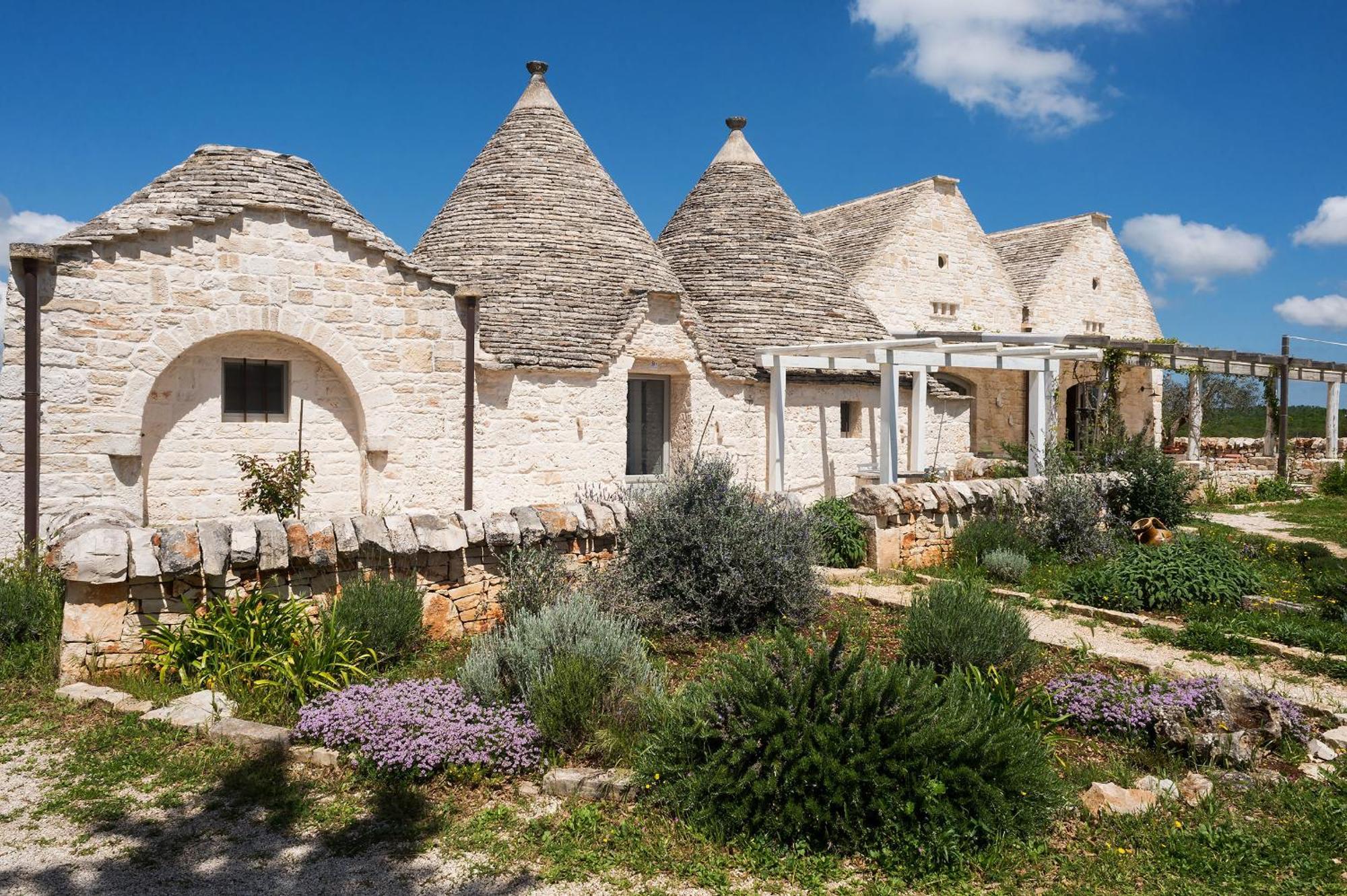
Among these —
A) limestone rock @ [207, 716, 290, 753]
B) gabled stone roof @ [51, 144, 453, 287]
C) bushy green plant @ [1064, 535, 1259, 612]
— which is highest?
gabled stone roof @ [51, 144, 453, 287]

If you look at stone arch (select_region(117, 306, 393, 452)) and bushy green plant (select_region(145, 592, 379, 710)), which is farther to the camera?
stone arch (select_region(117, 306, 393, 452))

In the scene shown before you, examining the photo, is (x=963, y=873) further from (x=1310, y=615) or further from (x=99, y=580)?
(x=1310, y=615)

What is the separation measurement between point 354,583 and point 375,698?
1410 mm

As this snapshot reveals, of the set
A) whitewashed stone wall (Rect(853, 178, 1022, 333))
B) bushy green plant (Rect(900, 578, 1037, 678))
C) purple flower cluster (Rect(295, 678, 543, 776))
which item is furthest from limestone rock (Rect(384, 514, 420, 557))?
whitewashed stone wall (Rect(853, 178, 1022, 333))

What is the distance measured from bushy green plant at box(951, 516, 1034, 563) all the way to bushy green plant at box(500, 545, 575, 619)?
5.25 m

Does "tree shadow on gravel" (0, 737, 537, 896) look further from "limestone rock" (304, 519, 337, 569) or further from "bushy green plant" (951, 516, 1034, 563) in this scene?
"bushy green plant" (951, 516, 1034, 563)

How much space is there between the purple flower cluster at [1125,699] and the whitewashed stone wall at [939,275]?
13807 mm

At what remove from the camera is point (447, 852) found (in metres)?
3.79

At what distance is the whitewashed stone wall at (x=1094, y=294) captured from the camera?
21359 mm

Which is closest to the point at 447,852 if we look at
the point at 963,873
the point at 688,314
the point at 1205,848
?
the point at 963,873

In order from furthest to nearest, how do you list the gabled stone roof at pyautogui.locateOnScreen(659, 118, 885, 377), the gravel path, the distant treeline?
the distant treeline < the gabled stone roof at pyautogui.locateOnScreen(659, 118, 885, 377) < the gravel path

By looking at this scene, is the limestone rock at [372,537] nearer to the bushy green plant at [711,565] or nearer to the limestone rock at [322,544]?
the limestone rock at [322,544]

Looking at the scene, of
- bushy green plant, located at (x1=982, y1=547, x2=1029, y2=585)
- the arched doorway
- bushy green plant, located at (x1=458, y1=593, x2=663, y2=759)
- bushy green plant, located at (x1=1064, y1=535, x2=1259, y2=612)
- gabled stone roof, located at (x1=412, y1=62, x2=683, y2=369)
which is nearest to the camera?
bushy green plant, located at (x1=458, y1=593, x2=663, y2=759)

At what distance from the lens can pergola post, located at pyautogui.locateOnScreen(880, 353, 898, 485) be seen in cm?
1315
